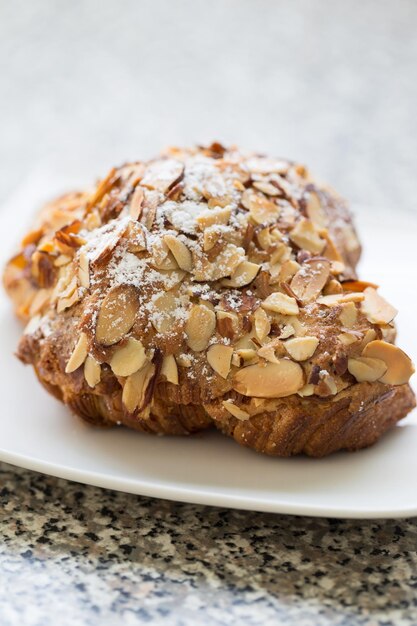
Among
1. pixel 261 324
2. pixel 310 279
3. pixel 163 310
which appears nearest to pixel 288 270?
pixel 310 279

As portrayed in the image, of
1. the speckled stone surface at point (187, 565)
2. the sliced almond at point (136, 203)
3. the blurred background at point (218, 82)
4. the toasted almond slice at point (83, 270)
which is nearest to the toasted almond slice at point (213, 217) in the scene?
the sliced almond at point (136, 203)

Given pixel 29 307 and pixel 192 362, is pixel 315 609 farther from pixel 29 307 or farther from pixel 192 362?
pixel 29 307

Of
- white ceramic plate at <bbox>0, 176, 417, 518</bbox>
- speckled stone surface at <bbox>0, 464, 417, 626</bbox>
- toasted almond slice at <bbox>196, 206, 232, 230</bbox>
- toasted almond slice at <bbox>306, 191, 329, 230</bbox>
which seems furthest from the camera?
toasted almond slice at <bbox>306, 191, 329, 230</bbox>

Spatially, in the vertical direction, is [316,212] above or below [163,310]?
above

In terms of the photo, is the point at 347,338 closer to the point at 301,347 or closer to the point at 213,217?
the point at 301,347

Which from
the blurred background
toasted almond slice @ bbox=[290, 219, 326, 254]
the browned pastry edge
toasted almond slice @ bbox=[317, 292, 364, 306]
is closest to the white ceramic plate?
the browned pastry edge

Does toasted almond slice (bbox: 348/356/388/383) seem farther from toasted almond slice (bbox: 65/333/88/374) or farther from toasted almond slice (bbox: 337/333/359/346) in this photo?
toasted almond slice (bbox: 65/333/88/374)
